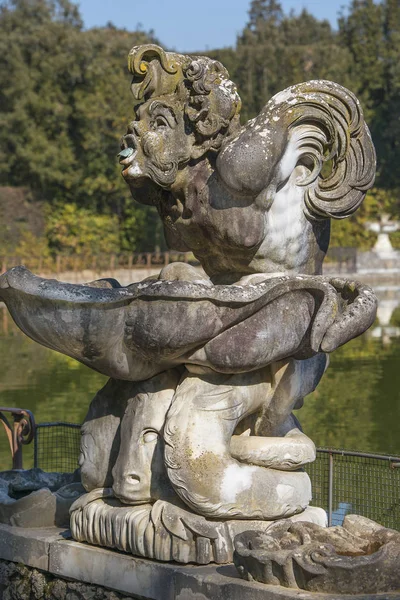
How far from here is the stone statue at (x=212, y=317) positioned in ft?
12.0

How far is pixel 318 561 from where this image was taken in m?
3.29

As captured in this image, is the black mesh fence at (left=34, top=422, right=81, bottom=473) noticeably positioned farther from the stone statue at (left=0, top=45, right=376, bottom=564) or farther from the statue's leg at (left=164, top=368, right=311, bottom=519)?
the statue's leg at (left=164, top=368, right=311, bottom=519)

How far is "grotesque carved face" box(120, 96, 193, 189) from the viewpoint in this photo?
385 cm

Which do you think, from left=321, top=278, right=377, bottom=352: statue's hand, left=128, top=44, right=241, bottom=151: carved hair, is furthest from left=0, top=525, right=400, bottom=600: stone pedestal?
left=128, top=44, right=241, bottom=151: carved hair

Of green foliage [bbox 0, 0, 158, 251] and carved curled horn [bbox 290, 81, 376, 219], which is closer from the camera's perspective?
carved curled horn [bbox 290, 81, 376, 219]

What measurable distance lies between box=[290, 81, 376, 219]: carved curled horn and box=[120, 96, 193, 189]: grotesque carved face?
0.39 metres

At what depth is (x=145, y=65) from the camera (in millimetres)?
3943

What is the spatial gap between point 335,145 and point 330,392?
29.9 feet

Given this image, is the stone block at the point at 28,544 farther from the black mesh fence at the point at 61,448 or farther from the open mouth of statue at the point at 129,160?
the open mouth of statue at the point at 129,160

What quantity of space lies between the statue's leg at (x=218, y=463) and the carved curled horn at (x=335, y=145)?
0.66 meters

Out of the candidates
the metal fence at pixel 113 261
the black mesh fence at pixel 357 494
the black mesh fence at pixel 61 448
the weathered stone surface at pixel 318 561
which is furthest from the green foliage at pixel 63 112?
the weathered stone surface at pixel 318 561

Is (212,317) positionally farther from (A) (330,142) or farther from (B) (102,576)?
(B) (102,576)

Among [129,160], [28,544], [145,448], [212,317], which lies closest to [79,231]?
[28,544]

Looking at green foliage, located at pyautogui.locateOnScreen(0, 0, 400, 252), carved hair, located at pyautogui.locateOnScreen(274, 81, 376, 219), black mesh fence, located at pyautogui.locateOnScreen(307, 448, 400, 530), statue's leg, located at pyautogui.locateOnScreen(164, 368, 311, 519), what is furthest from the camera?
green foliage, located at pyautogui.locateOnScreen(0, 0, 400, 252)
